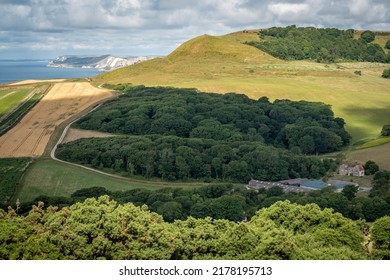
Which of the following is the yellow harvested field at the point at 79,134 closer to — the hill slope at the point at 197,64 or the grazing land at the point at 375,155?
the grazing land at the point at 375,155

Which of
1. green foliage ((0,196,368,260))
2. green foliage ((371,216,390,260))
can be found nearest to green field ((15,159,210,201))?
green foliage ((0,196,368,260))

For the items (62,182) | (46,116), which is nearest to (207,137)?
(46,116)

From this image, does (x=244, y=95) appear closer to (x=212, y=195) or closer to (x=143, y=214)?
(x=212, y=195)

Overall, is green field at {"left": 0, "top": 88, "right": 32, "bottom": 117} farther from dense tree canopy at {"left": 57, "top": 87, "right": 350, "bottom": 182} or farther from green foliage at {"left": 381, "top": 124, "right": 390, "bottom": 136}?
green foliage at {"left": 381, "top": 124, "right": 390, "bottom": 136}

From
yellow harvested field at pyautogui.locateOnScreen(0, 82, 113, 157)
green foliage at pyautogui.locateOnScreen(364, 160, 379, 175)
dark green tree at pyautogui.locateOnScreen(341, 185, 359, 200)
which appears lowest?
green foliage at pyautogui.locateOnScreen(364, 160, 379, 175)

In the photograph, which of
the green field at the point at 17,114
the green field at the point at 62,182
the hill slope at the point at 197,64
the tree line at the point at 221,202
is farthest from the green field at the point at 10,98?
the tree line at the point at 221,202

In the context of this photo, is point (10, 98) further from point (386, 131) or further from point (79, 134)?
point (386, 131)

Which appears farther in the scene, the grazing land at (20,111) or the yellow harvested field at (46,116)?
the grazing land at (20,111)
